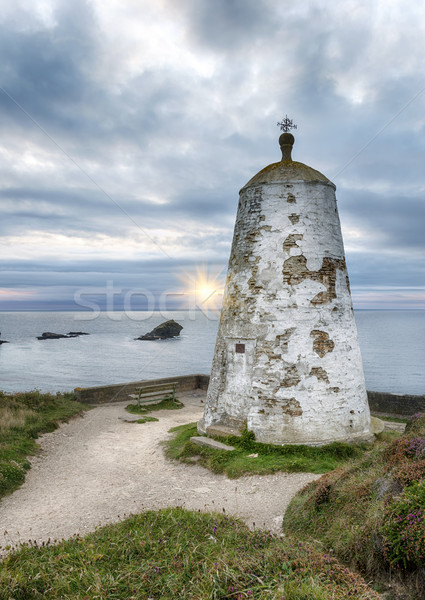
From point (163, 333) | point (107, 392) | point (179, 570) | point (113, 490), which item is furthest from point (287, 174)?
point (163, 333)

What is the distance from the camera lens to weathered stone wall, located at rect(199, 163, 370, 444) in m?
9.59

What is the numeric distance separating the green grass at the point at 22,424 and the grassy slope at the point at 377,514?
650cm

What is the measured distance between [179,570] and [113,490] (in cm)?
479

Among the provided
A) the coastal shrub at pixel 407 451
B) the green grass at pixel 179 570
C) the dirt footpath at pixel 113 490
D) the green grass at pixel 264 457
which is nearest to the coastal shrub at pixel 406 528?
the green grass at pixel 179 570

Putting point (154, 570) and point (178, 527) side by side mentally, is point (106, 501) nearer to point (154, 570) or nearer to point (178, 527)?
Answer: point (178, 527)

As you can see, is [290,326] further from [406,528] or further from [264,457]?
[406,528]

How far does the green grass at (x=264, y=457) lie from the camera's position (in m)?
8.61

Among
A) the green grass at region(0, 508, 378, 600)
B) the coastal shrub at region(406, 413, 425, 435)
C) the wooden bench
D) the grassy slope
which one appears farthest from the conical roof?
the wooden bench

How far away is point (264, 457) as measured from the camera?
9062 millimetres

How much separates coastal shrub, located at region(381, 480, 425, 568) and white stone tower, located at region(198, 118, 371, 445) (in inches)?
207

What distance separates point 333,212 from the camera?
10.7m

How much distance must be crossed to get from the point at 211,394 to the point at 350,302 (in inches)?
185

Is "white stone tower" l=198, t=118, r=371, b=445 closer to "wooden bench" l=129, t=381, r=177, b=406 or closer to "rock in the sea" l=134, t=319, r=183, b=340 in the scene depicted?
"wooden bench" l=129, t=381, r=177, b=406

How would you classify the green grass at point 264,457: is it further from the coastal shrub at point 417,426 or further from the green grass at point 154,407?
the green grass at point 154,407
